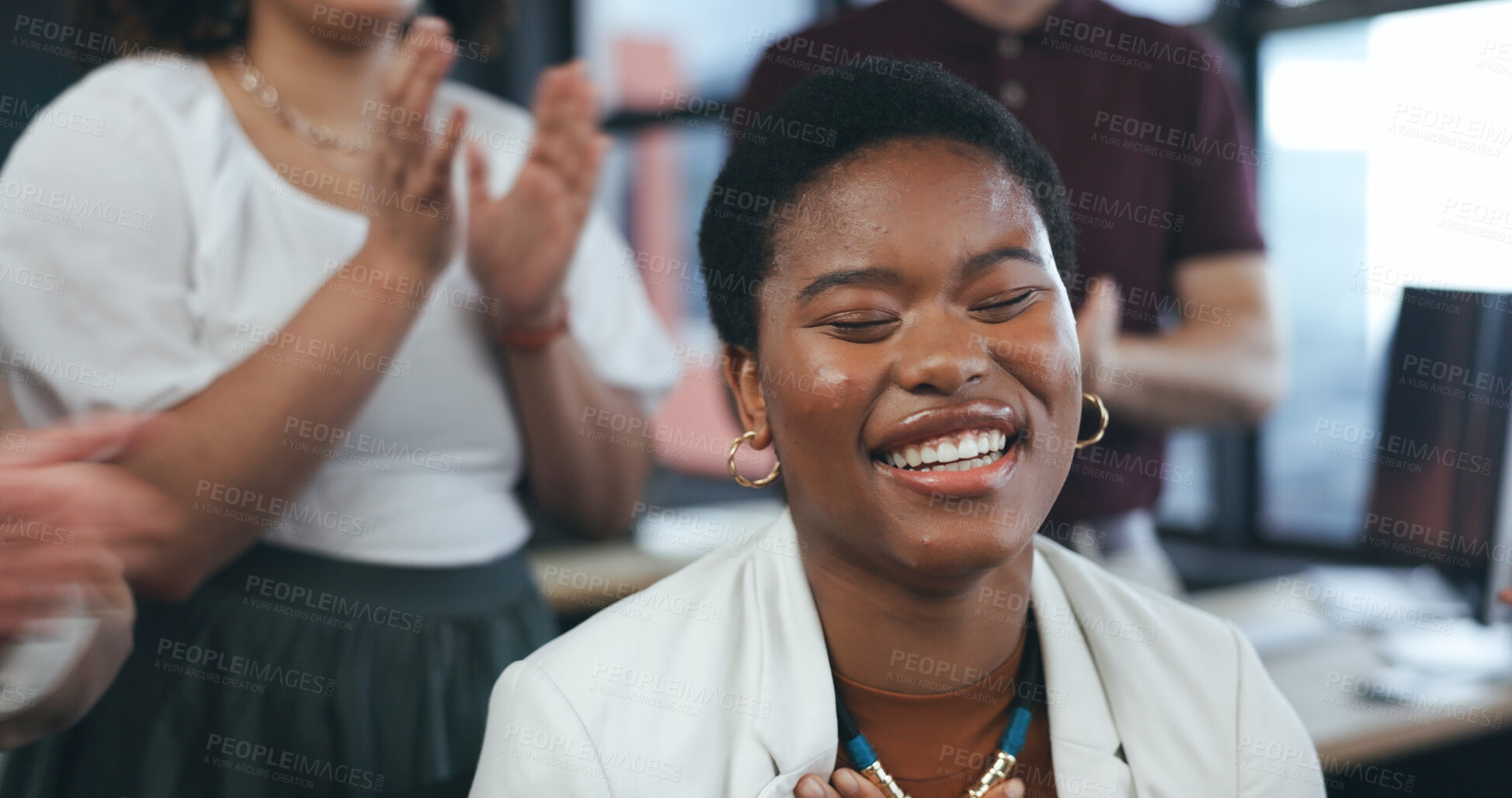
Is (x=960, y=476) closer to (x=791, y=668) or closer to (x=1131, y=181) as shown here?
(x=791, y=668)

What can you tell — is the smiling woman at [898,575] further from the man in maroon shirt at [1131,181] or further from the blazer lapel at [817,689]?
the man in maroon shirt at [1131,181]

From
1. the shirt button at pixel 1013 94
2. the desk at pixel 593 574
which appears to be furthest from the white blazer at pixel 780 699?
the desk at pixel 593 574

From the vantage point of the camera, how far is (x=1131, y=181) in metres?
1.72

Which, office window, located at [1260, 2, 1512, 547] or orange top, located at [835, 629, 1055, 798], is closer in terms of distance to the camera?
Result: orange top, located at [835, 629, 1055, 798]

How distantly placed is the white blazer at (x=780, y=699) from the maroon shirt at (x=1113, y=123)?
0.49 meters

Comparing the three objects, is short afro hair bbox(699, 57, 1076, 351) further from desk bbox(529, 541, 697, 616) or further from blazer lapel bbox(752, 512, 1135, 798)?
desk bbox(529, 541, 697, 616)

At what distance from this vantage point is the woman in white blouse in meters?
1.21

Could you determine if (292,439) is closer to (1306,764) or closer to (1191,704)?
(1191,704)

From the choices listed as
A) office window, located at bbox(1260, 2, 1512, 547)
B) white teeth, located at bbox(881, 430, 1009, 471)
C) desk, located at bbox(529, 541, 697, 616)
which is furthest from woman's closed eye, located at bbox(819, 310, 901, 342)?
desk, located at bbox(529, 541, 697, 616)

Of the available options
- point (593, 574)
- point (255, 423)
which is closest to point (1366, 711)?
point (255, 423)

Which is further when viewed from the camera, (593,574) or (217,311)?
(593,574)

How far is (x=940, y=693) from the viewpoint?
115 centimetres

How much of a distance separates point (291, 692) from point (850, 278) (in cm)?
87

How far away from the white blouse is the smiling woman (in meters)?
0.39
